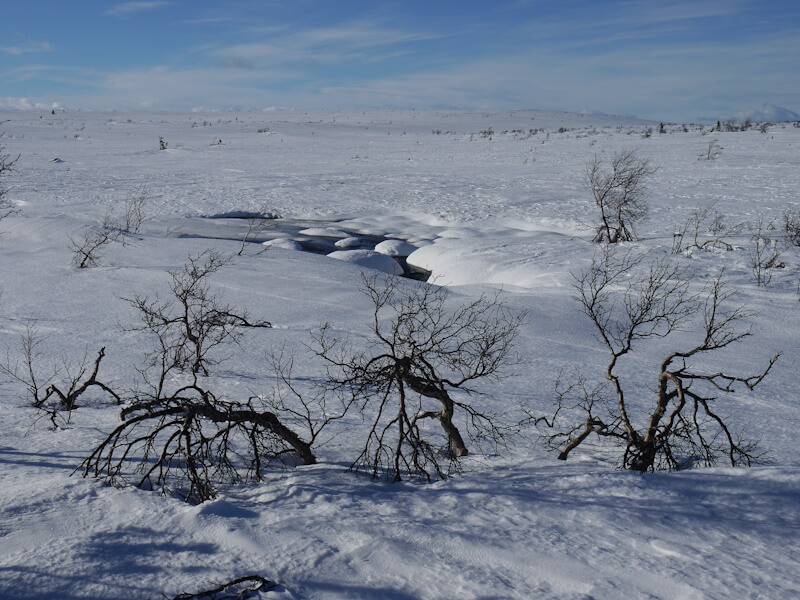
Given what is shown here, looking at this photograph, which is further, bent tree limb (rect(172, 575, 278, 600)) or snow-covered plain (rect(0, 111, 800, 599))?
snow-covered plain (rect(0, 111, 800, 599))

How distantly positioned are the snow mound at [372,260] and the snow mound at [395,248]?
2.92 ft

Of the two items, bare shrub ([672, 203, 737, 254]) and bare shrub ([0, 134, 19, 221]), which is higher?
bare shrub ([0, 134, 19, 221])

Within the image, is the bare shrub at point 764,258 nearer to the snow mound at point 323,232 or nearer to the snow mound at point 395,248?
the snow mound at point 395,248

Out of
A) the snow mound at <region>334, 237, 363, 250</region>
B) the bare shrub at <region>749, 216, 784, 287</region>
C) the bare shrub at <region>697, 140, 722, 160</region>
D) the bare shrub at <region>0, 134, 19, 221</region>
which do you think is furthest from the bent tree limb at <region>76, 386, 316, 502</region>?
the bare shrub at <region>697, 140, 722, 160</region>

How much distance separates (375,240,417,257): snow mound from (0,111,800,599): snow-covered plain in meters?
0.53

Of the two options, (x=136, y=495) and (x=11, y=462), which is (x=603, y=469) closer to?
(x=136, y=495)

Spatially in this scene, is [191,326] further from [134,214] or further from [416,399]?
[134,214]

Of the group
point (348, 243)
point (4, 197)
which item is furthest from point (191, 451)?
point (4, 197)

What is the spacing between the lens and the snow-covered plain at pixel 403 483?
2801 mm

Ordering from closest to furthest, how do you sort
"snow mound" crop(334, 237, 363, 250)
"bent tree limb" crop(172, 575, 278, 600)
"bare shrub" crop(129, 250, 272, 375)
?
"bent tree limb" crop(172, 575, 278, 600) → "bare shrub" crop(129, 250, 272, 375) → "snow mound" crop(334, 237, 363, 250)

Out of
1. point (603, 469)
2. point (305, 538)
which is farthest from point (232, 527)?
point (603, 469)

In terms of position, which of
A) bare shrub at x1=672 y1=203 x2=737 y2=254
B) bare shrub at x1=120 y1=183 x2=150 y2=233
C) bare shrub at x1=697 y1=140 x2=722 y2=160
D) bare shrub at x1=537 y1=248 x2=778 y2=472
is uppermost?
bare shrub at x1=697 y1=140 x2=722 y2=160

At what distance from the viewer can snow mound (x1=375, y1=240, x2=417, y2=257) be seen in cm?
1377

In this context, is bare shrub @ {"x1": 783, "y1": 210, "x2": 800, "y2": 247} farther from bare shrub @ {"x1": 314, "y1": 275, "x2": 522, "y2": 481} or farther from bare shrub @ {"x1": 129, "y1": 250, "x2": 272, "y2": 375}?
bare shrub @ {"x1": 129, "y1": 250, "x2": 272, "y2": 375}
